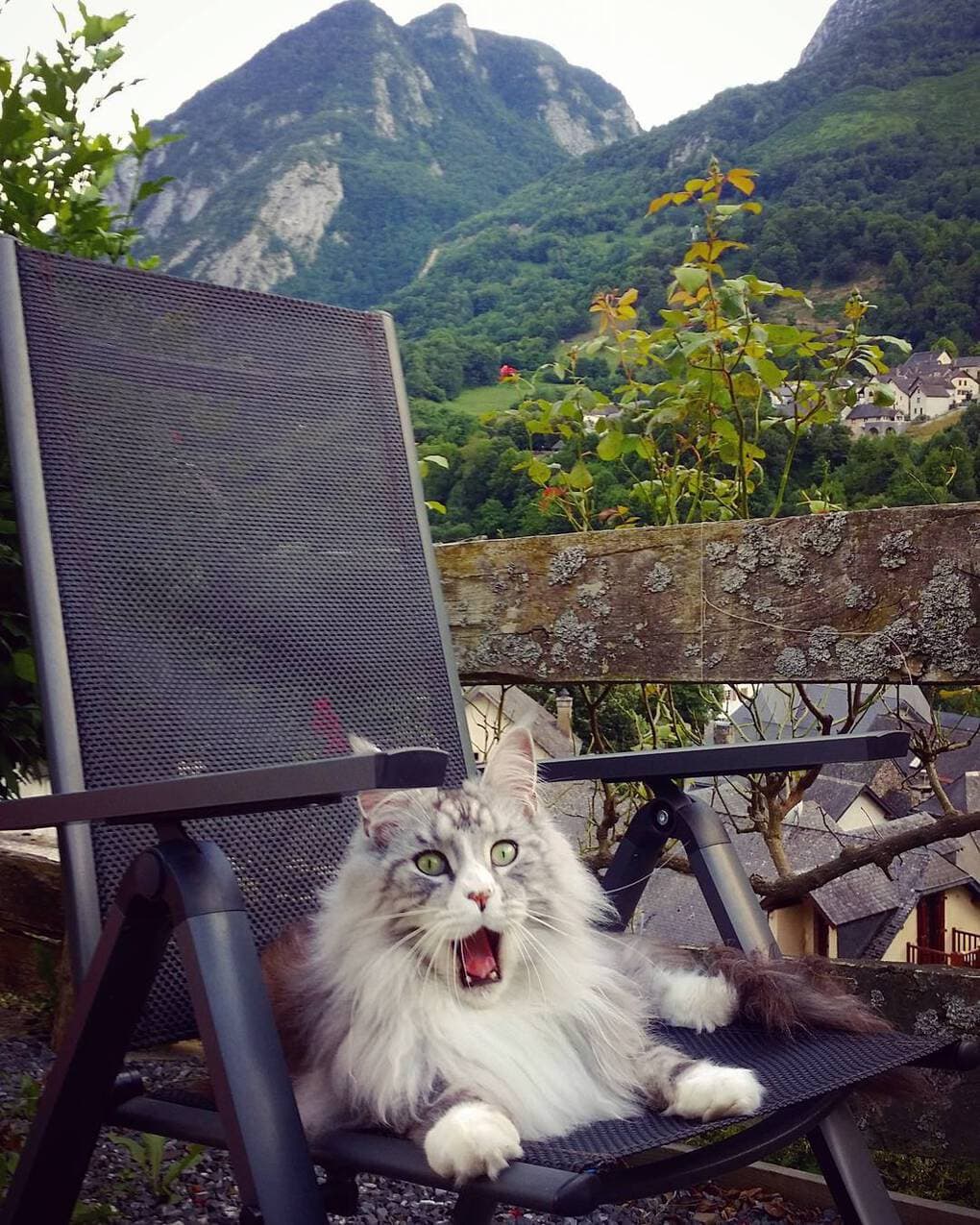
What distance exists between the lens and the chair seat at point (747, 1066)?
3.05ft

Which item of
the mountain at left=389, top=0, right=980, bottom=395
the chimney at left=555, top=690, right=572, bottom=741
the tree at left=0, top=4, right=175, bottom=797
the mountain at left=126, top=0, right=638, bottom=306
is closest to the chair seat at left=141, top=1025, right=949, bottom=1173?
the chimney at left=555, top=690, right=572, bottom=741

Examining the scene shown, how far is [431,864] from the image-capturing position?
1168 mm

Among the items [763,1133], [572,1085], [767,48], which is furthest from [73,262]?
[767,48]

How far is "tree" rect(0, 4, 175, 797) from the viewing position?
2.41 m

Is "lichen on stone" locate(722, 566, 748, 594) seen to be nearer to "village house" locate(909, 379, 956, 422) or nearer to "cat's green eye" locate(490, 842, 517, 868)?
"cat's green eye" locate(490, 842, 517, 868)

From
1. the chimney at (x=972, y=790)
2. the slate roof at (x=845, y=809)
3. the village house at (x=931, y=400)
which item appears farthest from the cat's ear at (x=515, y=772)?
the village house at (x=931, y=400)

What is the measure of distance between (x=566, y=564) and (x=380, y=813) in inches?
38.8

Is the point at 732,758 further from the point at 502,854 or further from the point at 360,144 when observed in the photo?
the point at 360,144

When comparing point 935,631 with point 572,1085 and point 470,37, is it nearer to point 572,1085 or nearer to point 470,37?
point 572,1085

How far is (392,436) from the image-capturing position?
2.03m

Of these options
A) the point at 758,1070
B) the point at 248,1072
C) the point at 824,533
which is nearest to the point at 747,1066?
the point at 758,1070

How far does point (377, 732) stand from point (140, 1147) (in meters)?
0.88

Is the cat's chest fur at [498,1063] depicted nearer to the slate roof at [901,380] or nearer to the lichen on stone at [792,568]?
the lichen on stone at [792,568]

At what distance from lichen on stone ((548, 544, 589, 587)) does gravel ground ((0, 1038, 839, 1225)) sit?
42.3 inches
